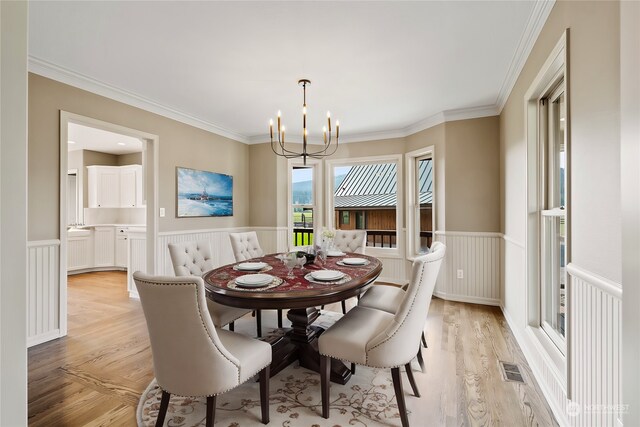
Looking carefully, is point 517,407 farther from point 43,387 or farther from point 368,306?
point 43,387

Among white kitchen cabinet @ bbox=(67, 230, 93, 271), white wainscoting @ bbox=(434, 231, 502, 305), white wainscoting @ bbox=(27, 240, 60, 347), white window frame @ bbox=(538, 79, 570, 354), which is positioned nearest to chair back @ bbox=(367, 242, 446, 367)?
white window frame @ bbox=(538, 79, 570, 354)

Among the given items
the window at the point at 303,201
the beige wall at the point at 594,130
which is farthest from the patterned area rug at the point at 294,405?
the window at the point at 303,201

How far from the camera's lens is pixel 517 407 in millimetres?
1888

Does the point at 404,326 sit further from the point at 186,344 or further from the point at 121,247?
the point at 121,247

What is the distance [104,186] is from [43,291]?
424 cm

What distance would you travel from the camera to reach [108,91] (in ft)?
10.9

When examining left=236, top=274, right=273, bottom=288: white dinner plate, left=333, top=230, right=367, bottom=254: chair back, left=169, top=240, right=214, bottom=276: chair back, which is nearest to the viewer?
left=236, top=274, right=273, bottom=288: white dinner plate

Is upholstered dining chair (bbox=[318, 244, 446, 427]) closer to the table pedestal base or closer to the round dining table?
the round dining table

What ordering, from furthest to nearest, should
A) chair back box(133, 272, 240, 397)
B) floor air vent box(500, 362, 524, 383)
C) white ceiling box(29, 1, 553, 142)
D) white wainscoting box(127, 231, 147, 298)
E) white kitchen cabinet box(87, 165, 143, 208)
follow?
white kitchen cabinet box(87, 165, 143, 208) < white wainscoting box(127, 231, 147, 298) < floor air vent box(500, 362, 524, 383) < white ceiling box(29, 1, 553, 142) < chair back box(133, 272, 240, 397)

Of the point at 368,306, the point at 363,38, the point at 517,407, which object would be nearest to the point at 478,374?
the point at 517,407

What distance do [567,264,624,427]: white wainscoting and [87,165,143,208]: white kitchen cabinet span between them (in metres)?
7.04

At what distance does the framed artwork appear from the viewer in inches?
168

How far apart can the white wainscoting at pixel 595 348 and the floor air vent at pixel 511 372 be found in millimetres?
620

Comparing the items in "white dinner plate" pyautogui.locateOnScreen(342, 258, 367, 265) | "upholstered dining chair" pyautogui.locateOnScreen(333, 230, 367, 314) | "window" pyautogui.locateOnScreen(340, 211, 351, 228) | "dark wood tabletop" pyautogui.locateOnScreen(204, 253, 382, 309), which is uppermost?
"window" pyautogui.locateOnScreen(340, 211, 351, 228)
